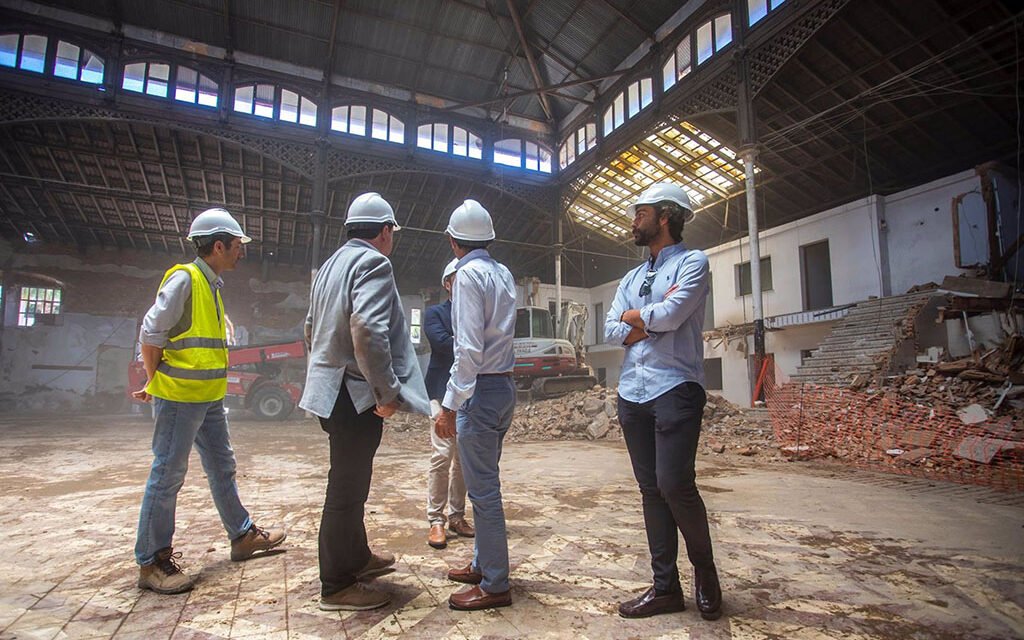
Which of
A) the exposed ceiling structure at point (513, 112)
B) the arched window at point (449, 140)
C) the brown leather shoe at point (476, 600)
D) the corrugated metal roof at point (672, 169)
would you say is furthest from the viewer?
the arched window at point (449, 140)

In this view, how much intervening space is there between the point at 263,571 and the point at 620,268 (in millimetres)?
24199

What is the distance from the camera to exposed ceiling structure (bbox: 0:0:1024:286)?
38.4ft

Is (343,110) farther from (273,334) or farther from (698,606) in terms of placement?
(698,606)

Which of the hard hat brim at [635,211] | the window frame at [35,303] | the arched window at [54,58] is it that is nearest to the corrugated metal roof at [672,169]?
the hard hat brim at [635,211]

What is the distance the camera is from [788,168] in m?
16.0

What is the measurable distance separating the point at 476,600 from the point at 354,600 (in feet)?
1.66

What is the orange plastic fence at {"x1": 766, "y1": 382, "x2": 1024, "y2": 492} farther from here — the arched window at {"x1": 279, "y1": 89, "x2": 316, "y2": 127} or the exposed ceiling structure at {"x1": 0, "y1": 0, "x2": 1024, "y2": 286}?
the arched window at {"x1": 279, "y1": 89, "x2": 316, "y2": 127}

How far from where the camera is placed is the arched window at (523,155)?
18469 millimetres

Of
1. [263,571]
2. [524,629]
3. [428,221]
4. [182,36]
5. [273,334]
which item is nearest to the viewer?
[524,629]

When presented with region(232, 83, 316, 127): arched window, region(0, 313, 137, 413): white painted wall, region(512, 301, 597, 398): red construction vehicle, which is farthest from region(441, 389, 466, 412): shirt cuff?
region(0, 313, 137, 413): white painted wall

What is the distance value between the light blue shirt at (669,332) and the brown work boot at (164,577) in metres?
2.16

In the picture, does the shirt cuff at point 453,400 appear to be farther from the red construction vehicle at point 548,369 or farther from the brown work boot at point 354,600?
the red construction vehicle at point 548,369

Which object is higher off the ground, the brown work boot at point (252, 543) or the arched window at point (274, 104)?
the arched window at point (274, 104)

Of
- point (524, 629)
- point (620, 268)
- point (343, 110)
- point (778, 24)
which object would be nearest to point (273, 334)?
point (343, 110)
